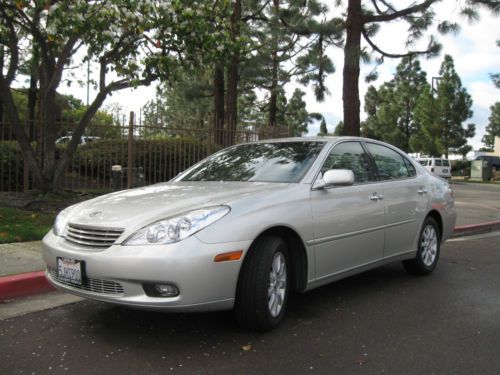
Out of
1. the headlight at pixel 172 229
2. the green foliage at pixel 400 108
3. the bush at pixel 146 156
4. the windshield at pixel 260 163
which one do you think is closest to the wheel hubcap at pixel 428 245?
the windshield at pixel 260 163

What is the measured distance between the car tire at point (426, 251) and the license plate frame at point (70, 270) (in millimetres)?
3695

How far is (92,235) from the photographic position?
3828mm

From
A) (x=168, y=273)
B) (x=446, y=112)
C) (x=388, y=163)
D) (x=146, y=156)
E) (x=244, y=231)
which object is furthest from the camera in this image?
(x=446, y=112)

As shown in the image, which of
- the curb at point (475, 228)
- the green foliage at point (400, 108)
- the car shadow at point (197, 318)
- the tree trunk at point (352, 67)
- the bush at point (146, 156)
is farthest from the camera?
the green foliage at point (400, 108)

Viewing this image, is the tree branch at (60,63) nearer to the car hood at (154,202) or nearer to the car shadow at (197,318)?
the car hood at (154,202)

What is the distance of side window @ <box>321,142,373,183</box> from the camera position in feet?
16.3

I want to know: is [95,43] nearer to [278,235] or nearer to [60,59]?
[60,59]

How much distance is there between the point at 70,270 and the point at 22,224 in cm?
471

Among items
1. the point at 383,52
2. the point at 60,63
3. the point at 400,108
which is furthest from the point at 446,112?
the point at 60,63

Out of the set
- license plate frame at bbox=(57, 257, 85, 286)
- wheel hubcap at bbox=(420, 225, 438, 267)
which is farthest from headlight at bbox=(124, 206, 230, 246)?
wheel hubcap at bbox=(420, 225, 438, 267)

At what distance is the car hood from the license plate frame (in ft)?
0.94

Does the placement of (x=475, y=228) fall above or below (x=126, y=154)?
below

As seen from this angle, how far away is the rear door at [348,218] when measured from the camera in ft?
14.6

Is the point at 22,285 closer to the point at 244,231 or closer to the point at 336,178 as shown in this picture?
the point at 244,231
